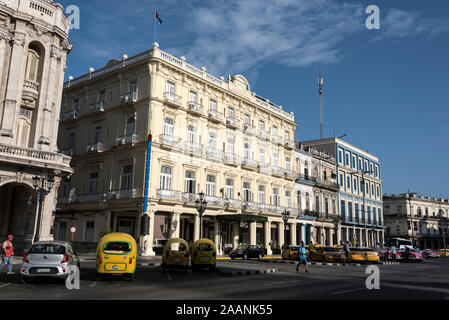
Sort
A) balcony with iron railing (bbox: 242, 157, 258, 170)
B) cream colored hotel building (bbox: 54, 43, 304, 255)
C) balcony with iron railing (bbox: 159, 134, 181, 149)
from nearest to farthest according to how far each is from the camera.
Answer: balcony with iron railing (bbox: 159, 134, 181, 149)
cream colored hotel building (bbox: 54, 43, 304, 255)
balcony with iron railing (bbox: 242, 157, 258, 170)

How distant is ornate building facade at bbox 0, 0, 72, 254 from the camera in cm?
2430

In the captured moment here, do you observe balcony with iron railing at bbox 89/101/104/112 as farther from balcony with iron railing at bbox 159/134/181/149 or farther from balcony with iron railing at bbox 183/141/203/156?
balcony with iron railing at bbox 183/141/203/156

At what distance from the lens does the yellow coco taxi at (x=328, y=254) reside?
30531 mm

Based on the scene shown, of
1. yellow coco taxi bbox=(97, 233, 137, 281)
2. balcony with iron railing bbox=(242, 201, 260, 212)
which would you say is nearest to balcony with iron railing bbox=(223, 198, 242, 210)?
balcony with iron railing bbox=(242, 201, 260, 212)

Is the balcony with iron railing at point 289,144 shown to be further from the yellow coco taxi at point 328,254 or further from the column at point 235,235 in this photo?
the yellow coco taxi at point 328,254

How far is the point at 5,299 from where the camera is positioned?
9961 mm

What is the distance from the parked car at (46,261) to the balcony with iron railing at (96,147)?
22383mm

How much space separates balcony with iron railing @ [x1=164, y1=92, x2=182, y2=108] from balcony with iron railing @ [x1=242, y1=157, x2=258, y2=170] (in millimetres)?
9722

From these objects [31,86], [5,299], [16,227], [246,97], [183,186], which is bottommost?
[5,299]
